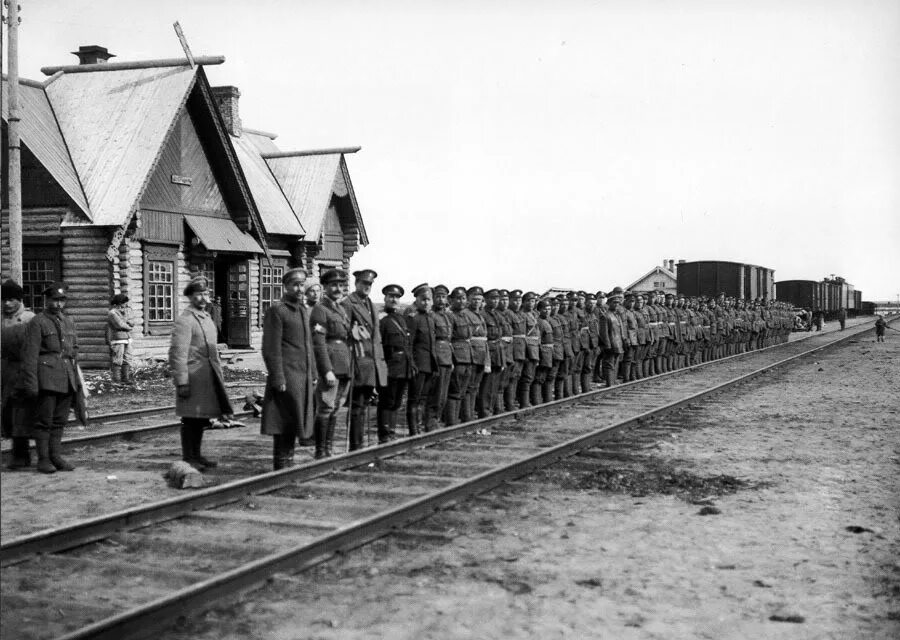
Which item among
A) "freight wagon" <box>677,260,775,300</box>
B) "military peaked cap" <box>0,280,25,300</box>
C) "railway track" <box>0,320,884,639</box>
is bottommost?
"railway track" <box>0,320,884,639</box>

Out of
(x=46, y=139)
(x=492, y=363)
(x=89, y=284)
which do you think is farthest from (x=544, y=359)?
(x=46, y=139)

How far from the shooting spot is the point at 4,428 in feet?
30.4

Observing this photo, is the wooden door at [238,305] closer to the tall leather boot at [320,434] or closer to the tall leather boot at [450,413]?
the tall leather boot at [450,413]

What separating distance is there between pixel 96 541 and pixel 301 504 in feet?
5.54

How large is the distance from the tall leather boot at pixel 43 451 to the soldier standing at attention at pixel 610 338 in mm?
11191

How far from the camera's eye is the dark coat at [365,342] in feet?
33.0

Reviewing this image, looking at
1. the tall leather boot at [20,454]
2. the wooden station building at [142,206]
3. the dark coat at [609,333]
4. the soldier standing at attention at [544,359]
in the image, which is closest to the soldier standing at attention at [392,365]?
the tall leather boot at [20,454]

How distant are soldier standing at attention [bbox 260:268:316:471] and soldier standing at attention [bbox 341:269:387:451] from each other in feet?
3.55

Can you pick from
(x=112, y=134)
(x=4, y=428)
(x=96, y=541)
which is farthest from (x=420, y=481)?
(x=112, y=134)

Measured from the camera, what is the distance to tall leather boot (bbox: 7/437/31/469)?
938cm

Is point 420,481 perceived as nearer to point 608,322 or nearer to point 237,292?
point 608,322

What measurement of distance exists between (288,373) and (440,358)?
331 centimetres

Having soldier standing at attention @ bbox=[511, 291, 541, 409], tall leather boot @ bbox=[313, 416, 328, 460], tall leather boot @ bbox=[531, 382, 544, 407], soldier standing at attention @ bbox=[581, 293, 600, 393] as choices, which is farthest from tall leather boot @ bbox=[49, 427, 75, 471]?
soldier standing at attention @ bbox=[581, 293, 600, 393]

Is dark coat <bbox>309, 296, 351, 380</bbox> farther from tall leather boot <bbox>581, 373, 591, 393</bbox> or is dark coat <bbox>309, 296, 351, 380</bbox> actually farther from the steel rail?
tall leather boot <bbox>581, 373, 591, 393</bbox>
